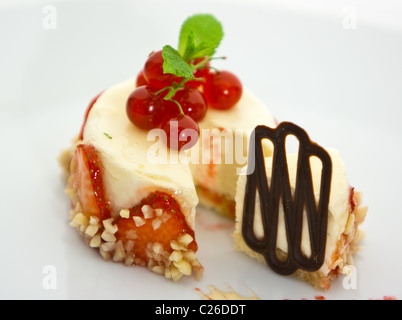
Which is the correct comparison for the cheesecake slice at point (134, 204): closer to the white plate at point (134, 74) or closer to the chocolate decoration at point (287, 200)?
the white plate at point (134, 74)

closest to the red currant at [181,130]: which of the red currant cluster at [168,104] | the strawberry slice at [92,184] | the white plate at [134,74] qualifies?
the red currant cluster at [168,104]

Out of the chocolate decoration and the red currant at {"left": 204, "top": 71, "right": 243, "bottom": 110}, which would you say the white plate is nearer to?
the chocolate decoration

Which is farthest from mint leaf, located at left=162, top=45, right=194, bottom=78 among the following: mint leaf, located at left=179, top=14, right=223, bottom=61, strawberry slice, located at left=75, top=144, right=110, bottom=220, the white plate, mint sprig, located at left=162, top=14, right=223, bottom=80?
the white plate

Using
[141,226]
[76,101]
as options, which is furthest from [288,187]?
[76,101]

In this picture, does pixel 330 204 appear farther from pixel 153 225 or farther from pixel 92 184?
pixel 92 184

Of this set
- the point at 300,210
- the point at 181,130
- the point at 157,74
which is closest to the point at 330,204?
the point at 300,210

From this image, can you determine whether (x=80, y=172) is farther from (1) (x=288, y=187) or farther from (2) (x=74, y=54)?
(2) (x=74, y=54)
